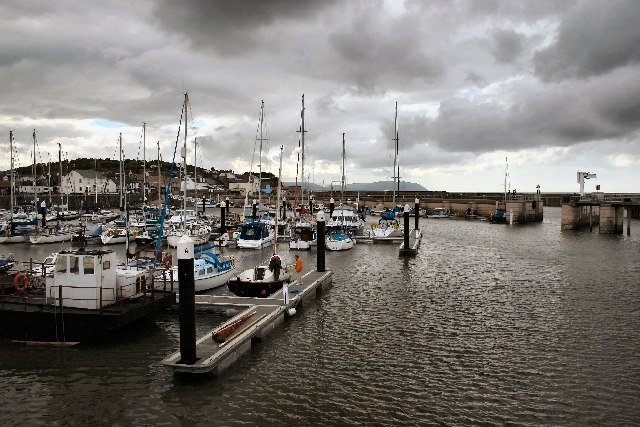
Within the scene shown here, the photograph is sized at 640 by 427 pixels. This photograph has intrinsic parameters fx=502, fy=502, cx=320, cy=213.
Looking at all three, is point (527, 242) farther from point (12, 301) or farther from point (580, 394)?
point (12, 301)

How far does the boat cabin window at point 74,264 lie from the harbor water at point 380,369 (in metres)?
2.93

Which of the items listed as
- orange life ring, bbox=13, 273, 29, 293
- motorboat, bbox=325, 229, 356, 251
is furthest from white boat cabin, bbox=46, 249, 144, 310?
motorboat, bbox=325, 229, 356, 251

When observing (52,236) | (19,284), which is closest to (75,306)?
(19,284)

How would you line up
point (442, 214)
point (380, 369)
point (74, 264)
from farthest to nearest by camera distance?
point (442, 214)
point (74, 264)
point (380, 369)

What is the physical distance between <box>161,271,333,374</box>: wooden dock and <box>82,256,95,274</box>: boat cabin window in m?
5.16

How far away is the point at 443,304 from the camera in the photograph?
27.8m

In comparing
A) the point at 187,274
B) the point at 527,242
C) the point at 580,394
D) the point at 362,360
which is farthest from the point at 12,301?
the point at 527,242

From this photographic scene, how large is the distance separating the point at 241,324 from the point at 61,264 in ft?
24.3

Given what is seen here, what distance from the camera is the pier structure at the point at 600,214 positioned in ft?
230

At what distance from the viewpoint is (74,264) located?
19594 mm

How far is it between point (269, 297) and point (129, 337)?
7.20 metres

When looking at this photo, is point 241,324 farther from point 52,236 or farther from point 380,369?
point 52,236

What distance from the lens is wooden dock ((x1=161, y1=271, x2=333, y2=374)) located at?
1625 cm

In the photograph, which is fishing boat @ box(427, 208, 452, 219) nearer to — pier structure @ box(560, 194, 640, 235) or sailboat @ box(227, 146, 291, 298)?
pier structure @ box(560, 194, 640, 235)
